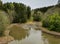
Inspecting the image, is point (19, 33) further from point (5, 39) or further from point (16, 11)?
point (16, 11)

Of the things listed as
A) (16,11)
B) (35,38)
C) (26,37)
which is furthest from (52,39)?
(16,11)

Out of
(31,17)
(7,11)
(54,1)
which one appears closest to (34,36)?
(7,11)

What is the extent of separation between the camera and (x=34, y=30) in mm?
16188

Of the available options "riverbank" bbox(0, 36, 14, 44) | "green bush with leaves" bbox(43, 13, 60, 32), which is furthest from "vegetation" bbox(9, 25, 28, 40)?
"green bush with leaves" bbox(43, 13, 60, 32)

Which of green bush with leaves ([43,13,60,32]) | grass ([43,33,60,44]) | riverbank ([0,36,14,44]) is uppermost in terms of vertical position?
green bush with leaves ([43,13,60,32])

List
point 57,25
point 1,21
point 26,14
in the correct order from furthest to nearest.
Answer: point 26,14 → point 57,25 → point 1,21

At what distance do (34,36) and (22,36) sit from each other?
2.86 ft

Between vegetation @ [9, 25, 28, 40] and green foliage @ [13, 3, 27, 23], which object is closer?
vegetation @ [9, 25, 28, 40]

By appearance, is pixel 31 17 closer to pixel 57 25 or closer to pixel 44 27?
pixel 44 27

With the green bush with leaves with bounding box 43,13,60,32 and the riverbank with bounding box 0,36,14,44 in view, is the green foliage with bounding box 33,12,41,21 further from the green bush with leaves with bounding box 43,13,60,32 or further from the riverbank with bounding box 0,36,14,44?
the riverbank with bounding box 0,36,14,44

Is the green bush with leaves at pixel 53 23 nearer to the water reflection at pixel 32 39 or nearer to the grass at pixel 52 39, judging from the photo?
the grass at pixel 52 39

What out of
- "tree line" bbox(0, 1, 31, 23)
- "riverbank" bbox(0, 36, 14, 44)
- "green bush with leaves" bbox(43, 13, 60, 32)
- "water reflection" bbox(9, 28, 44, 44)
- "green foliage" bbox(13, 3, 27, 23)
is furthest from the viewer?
"green foliage" bbox(13, 3, 27, 23)

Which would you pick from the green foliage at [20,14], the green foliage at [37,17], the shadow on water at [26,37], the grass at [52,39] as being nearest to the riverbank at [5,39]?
the shadow on water at [26,37]

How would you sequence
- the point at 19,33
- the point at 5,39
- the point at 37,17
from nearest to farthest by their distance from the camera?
the point at 5,39
the point at 19,33
the point at 37,17
